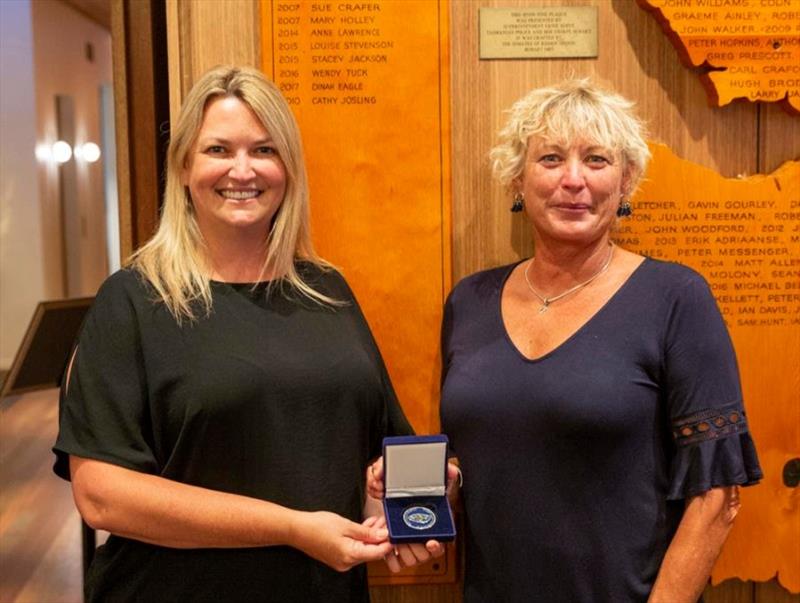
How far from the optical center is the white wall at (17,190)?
7371 millimetres

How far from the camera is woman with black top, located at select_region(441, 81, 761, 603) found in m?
1.52

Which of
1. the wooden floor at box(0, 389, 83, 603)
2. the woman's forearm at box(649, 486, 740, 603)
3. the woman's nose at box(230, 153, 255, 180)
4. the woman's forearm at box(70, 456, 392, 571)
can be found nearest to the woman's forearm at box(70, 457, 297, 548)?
the woman's forearm at box(70, 456, 392, 571)

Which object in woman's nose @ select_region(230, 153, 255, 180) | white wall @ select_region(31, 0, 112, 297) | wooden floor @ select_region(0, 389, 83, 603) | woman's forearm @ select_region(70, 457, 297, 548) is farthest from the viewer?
white wall @ select_region(31, 0, 112, 297)

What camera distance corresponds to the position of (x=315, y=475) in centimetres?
157

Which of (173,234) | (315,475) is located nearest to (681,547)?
(315,475)

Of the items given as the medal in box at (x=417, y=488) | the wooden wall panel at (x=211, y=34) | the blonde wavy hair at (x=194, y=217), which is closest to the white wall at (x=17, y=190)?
the wooden wall panel at (x=211, y=34)

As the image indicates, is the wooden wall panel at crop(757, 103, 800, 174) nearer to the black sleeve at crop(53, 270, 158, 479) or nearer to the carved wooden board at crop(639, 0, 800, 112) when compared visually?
the carved wooden board at crop(639, 0, 800, 112)

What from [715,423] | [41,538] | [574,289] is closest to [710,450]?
[715,423]

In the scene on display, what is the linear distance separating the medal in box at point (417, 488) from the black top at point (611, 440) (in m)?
0.14

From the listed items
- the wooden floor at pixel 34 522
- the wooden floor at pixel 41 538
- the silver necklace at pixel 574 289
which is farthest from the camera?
the wooden floor at pixel 34 522

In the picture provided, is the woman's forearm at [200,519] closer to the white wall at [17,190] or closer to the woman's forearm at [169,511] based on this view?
the woman's forearm at [169,511]

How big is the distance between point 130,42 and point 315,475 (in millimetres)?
1105

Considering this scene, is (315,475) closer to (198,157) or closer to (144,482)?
(144,482)

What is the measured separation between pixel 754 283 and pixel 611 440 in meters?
0.66
